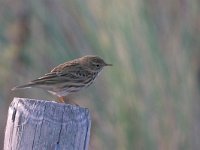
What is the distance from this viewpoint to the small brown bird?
6145 millimetres

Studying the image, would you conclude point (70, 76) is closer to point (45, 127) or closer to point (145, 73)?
point (145, 73)

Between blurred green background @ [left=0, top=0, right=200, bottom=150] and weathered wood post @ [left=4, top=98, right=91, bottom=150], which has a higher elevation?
blurred green background @ [left=0, top=0, right=200, bottom=150]

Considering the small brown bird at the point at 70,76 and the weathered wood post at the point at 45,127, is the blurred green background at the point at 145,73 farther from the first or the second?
the weathered wood post at the point at 45,127

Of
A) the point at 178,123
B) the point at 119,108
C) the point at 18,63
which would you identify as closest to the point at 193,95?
the point at 178,123

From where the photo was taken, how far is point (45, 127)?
3.72 m

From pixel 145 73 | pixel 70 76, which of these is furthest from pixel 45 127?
pixel 145 73

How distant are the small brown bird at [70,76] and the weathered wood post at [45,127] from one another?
2.14 meters

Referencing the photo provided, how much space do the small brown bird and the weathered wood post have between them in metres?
2.14

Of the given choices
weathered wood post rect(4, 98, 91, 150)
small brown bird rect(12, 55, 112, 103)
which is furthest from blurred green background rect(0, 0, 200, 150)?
weathered wood post rect(4, 98, 91, 150)

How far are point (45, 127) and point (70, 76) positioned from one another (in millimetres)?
2742

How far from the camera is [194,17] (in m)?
7.30

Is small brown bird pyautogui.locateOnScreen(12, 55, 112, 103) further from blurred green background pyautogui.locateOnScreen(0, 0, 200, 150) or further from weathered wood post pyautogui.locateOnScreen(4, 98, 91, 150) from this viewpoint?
weathered wood post pyautogui.locateOnScreen(4, 98, 91, 150)

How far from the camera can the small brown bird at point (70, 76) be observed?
614cm

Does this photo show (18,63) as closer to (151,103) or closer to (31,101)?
(151,103)
